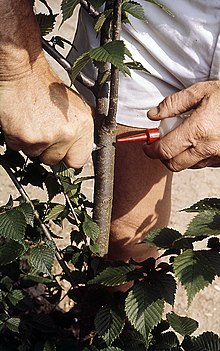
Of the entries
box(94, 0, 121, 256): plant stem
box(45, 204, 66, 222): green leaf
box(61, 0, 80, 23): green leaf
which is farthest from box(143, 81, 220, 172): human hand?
box(61, 0, 80, 23): green leaf

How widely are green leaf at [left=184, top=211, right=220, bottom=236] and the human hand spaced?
0.30 m

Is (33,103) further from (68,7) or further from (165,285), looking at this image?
(165,285)

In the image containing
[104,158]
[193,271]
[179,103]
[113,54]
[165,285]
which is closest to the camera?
[113,54]

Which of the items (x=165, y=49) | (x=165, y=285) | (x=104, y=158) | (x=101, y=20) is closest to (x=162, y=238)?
(x=165, y=285)

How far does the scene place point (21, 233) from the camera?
1.45 m

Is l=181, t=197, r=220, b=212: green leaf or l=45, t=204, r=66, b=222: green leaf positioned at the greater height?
l=181, t=197, r=220, b=212: green leaf

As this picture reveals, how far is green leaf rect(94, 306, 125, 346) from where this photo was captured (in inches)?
60.5

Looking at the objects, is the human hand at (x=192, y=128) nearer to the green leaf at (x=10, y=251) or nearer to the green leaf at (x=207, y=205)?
the green leaf at (x=207, y=205)

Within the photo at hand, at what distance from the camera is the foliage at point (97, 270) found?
4.35ft

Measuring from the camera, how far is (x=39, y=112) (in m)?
1.40

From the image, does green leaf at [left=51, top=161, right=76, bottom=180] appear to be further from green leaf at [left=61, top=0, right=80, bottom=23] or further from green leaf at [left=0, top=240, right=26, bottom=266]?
green leaf at [left=61, top=0, right=80, bottom=23]

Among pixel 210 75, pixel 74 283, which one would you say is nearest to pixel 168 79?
pixel 210 75

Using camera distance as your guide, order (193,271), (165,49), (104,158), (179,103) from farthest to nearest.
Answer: (165,49), (179,103), (104,158), (193,271)

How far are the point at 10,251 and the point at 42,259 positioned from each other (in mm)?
74
